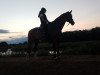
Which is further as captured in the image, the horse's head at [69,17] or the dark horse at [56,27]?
the horse's head at [69,17]

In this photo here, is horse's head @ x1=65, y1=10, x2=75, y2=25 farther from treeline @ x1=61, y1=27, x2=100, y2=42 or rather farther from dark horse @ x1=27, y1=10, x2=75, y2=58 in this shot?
treeline @ x1=61, y1=27, x2=100, y2=42

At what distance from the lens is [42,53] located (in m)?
26.4

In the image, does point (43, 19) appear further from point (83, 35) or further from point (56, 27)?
point (83, 35)

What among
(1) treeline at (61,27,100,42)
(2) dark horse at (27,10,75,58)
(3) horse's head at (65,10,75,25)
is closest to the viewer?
(2) dark horse at (27,10,75,58)

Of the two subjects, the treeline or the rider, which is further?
the treeline

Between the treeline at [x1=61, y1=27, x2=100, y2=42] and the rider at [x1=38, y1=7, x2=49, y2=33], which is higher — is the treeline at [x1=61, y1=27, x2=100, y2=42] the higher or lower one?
the higher one

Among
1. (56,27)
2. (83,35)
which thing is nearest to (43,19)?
(56,27)

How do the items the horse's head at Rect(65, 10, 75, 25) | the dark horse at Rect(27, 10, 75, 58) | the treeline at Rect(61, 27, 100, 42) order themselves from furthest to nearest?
the treeline at Rect(61, 27, 100, 42) → the horse's head at Rect(65, 10, 75, 25) → the dark horse at Rect(27, 10, 75, 58)

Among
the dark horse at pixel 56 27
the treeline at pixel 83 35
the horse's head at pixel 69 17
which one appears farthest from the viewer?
the treeline at pixel 83 35

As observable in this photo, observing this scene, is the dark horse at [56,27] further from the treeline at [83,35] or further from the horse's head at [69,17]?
the treeline at [83,35]

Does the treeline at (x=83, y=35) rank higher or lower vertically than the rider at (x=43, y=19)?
higher

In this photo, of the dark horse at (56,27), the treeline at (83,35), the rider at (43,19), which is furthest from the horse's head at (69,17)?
the treeline at (83,35)

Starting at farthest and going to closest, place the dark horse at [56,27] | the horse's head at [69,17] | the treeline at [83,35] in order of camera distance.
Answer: the treeline at [83,35] → the horse's head at [69,17] → the dark horse at [56,27]

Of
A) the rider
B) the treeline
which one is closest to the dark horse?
the rider
